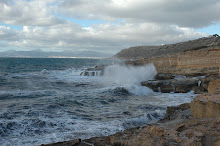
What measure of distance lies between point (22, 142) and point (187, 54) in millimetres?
15974

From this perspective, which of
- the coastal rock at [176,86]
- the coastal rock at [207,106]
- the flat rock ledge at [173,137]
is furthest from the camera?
the coastal rock at [176,86]

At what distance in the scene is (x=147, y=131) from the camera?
4344 mm

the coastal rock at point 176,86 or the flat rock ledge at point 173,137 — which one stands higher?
the flat rock ledge at point 173,137

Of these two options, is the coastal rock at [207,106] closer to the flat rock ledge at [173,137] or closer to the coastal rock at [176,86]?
the flat rock ledge at [173,137]

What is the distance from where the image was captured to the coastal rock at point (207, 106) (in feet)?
15.9

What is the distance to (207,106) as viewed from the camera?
4984mm

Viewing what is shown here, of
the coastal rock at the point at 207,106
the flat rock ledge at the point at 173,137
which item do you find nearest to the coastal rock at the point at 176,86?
the coastal rock at the point at 207,106

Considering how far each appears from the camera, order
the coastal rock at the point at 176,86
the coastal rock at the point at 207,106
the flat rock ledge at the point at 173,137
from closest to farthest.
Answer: the flat rock ledge at the point at 173,137
the coastal rock at the point at 207,106
the coastal rock at the point at 176,86

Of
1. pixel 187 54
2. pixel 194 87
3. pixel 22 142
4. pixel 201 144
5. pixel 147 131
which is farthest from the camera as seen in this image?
pixel 187 54

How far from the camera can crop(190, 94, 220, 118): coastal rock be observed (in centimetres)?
483

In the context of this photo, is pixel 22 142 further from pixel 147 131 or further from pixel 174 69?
pixel 174 69

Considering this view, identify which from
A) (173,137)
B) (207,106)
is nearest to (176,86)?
(207,106)

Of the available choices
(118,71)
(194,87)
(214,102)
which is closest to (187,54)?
(194,87)

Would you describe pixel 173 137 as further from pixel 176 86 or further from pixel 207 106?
pixel 176 86
